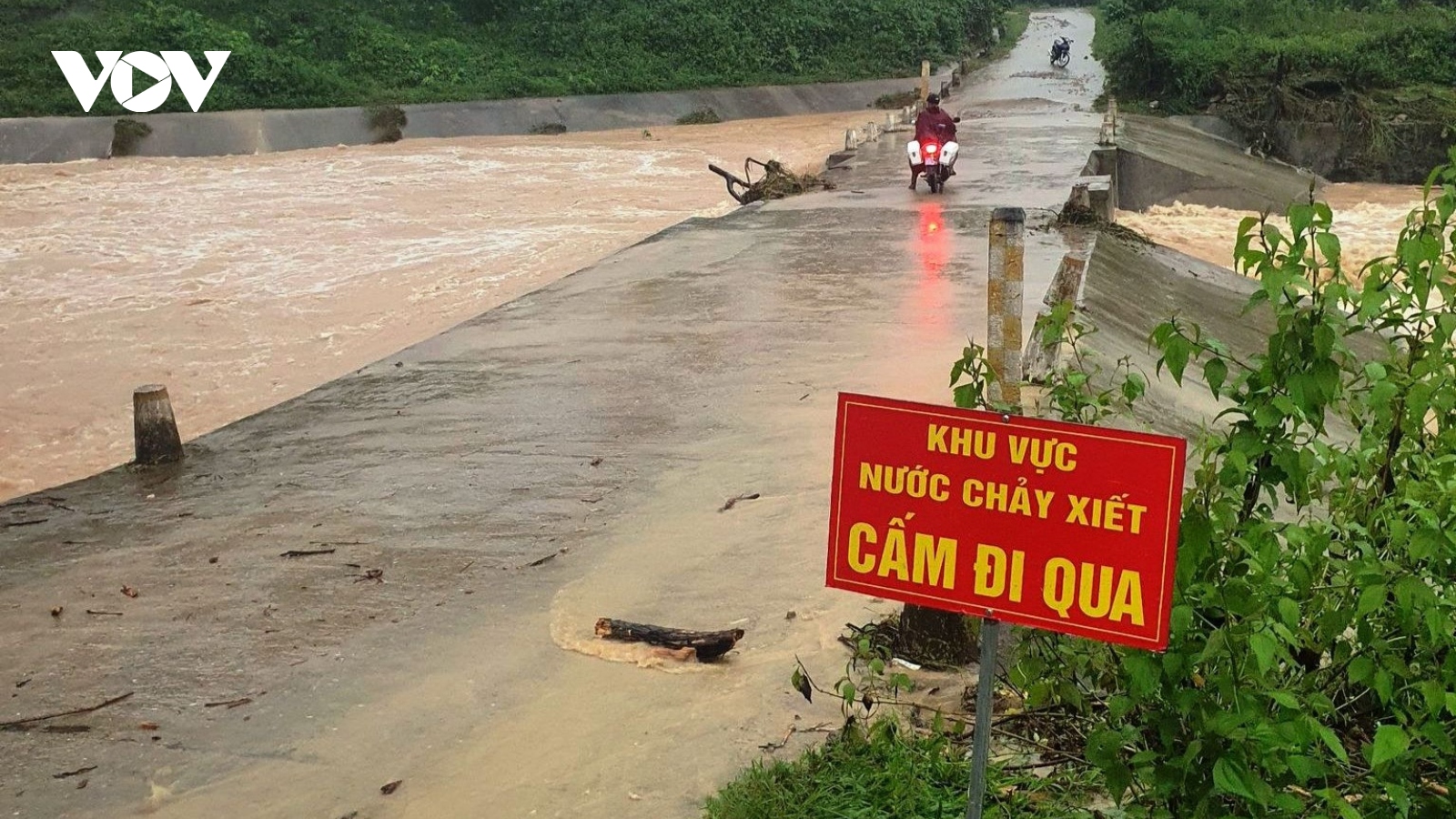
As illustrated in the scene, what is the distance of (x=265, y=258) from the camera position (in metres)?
19.7

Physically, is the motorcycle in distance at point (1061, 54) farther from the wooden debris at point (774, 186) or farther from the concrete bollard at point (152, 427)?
the concrete bollard at point (152, 427)

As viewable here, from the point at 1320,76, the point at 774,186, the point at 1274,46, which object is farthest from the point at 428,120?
the point at 1320,76

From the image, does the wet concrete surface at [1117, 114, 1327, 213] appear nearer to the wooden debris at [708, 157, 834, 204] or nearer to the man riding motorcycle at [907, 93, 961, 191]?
the man riding motorcycle at [907, 93, 961, 191]

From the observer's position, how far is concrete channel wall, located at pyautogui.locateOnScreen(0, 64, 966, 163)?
91.0 ft

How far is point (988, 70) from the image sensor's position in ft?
147

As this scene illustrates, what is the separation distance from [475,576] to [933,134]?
1314cm

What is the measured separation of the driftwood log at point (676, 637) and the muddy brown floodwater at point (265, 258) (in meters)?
6.97

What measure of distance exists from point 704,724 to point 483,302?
41.8ft

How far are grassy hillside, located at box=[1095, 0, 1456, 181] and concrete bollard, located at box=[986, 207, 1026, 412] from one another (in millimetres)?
26085

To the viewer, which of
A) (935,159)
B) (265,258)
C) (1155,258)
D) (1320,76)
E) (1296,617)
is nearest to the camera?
(1296,617)

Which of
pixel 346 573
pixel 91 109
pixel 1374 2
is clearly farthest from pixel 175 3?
pixel 346 573

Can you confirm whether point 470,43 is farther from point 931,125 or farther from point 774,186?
point 931,125

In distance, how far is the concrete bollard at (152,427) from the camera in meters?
8.59

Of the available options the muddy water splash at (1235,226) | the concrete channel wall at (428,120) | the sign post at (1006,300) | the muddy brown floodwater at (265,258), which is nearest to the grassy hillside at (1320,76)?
the muddy water splash at (1235,226)
